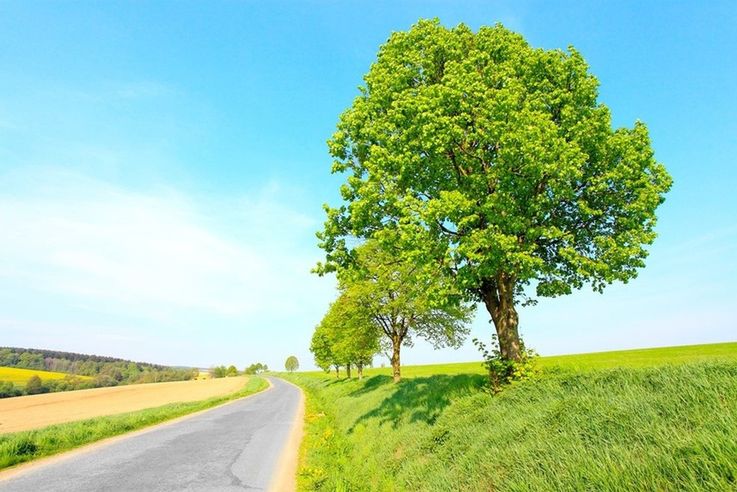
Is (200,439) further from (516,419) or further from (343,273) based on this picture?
(516,419)

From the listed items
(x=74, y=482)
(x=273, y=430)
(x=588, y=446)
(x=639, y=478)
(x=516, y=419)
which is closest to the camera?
(x=639, y=478)

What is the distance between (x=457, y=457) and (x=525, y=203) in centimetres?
788

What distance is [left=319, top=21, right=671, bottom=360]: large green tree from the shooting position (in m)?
12.0

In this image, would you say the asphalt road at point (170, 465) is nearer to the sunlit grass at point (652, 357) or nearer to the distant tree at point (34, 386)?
the sunlit grass at point (652, 357)

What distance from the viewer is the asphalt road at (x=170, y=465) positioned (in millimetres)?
11680

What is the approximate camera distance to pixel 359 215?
14.6m

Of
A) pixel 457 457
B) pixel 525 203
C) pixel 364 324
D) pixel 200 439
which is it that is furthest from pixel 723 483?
pixel 364 324

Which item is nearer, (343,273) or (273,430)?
(343,273)

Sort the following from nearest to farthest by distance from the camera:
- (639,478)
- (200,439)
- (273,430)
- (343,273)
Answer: (639,478)
(343,273)
(200,439)
(273,430)

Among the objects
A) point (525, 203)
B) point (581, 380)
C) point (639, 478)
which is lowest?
point (639, 478)

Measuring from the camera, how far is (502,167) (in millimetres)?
12117

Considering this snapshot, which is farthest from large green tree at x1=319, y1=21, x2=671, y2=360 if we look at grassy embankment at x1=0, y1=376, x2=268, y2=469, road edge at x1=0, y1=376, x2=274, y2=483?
grassy embankment at x1=0, y1=376, x2=268, y2=469

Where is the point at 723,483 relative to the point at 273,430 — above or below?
above

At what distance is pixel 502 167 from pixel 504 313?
552cm
